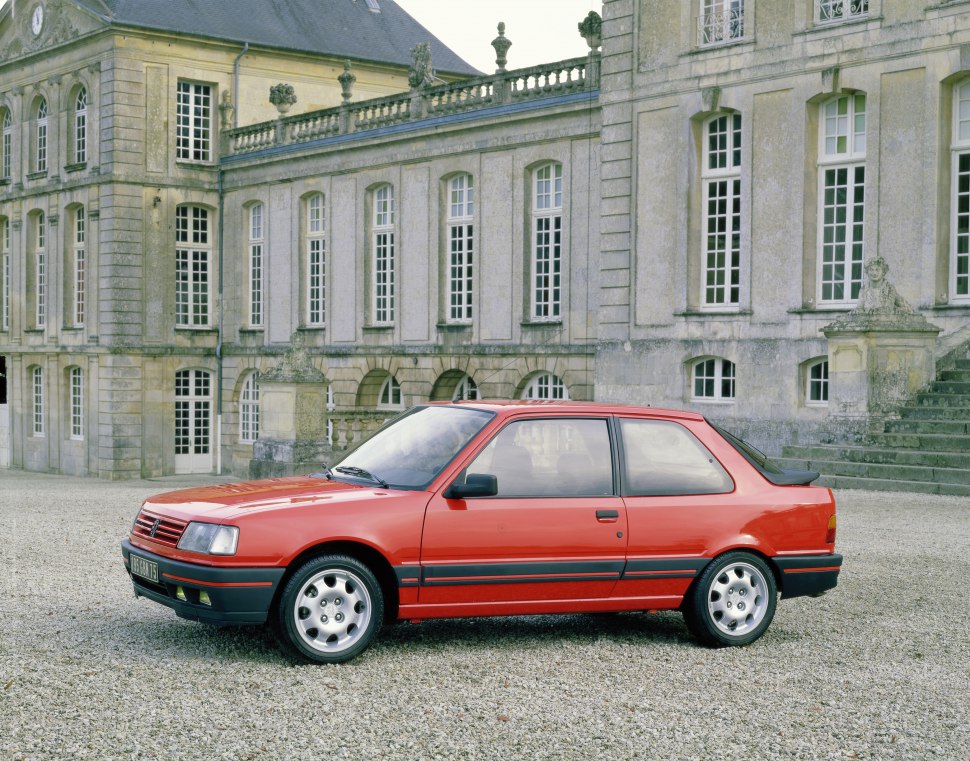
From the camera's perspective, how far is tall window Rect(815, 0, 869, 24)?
2347 centimetres

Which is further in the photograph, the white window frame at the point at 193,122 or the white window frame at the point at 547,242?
the white window frame at the point at 193,122

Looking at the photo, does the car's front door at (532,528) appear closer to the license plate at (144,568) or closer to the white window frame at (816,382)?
the license plate at (144,568)

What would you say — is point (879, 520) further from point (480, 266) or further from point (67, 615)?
point (480, 266)

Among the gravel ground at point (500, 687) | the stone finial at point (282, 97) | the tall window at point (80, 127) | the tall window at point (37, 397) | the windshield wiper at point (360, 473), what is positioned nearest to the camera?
the gravel ground at point (500, 687)

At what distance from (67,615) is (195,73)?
32895 millimetres

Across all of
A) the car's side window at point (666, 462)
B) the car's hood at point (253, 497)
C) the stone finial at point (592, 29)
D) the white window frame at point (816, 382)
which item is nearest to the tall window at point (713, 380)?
the white window frame at point (816, 382)

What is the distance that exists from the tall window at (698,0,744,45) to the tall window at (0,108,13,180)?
88.5 ft

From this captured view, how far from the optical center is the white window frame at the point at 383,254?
35.1 meters

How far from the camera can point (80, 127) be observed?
41.9 m

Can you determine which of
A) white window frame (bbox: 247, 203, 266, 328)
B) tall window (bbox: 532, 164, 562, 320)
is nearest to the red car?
tall window (bbox: 532, 164, 562, 320)

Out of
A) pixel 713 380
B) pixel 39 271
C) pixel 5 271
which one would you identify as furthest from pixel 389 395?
pixel 5 271

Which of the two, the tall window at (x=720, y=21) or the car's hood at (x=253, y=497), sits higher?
the tall window at (x=720, y=21)

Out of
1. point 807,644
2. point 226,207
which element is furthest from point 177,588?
point 226,207

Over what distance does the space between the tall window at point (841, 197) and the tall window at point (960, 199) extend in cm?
157
